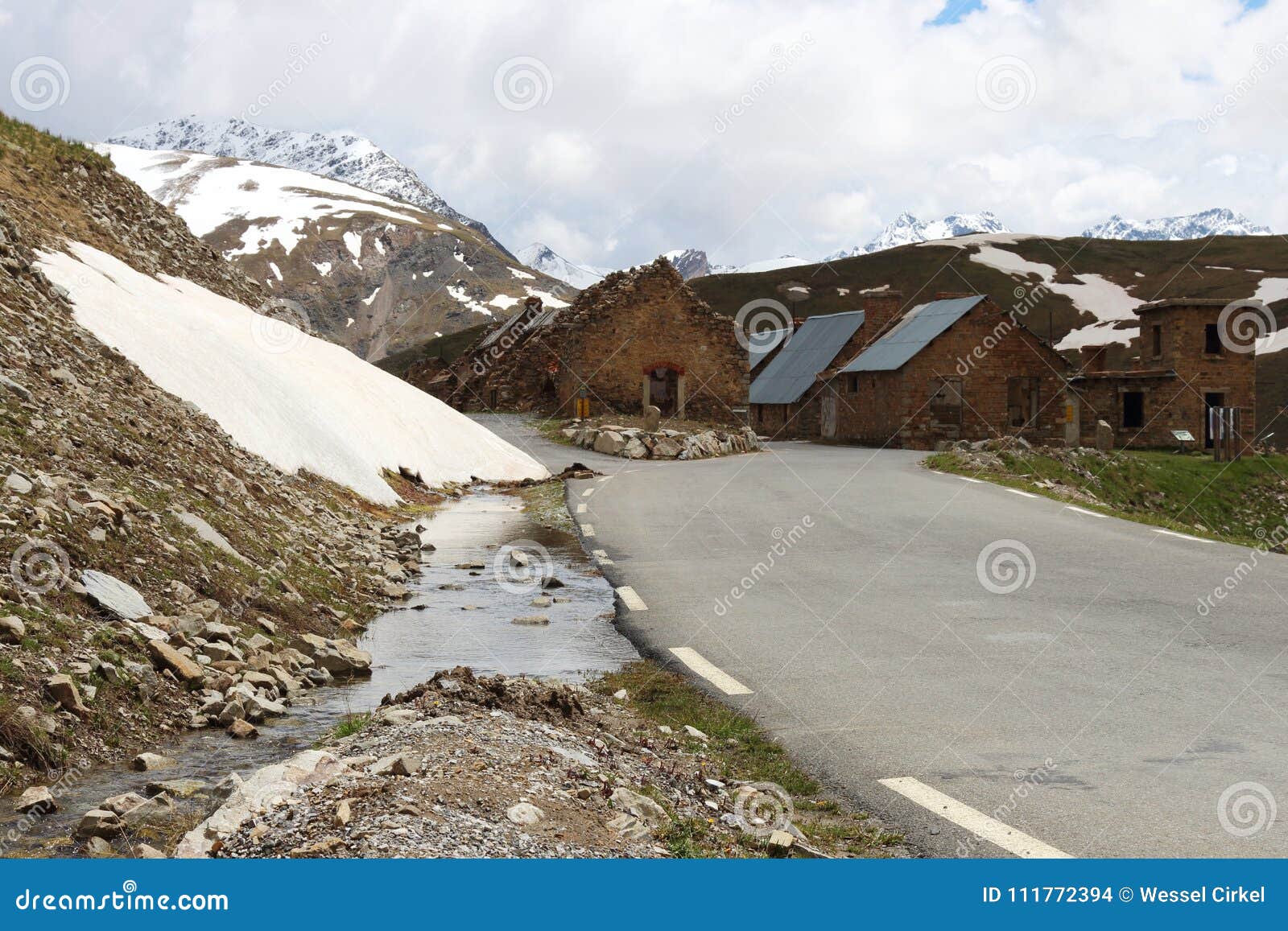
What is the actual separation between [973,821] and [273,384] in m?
15.7

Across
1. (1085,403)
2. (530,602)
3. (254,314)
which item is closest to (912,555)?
(530,602)

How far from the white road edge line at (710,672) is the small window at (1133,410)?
48506 mm

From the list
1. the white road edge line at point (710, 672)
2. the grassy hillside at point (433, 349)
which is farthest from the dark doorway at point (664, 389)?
the grassy hillside at point (433, 349)

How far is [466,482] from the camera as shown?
24562 millimetres

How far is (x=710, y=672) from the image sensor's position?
26.5 feet

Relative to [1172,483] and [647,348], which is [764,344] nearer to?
[647,348]

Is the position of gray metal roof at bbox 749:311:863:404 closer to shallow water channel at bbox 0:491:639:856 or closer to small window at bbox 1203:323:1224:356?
Result: small window at bbox 1203:323:1224:356

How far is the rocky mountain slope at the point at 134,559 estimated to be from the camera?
6082mm

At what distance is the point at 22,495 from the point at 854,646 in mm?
5923

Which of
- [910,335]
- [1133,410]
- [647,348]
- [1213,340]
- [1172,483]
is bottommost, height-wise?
[1172,483]

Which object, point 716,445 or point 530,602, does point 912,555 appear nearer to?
point 530,602

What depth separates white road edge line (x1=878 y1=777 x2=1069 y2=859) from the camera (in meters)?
4.50

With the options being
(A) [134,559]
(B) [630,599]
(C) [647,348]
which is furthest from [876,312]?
(A) [134,559]

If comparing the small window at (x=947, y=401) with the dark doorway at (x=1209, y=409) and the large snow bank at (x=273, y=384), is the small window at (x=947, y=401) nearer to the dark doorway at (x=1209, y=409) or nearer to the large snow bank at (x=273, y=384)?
the dark doorway at (x=1209, y=409)
